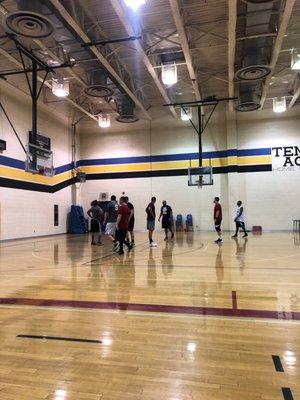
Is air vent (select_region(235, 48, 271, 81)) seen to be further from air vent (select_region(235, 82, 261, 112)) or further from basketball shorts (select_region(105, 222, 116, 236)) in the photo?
basketball shorts (select_region(105, 222, 116, 236))

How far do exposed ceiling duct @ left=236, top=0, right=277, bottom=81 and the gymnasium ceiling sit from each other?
6cm

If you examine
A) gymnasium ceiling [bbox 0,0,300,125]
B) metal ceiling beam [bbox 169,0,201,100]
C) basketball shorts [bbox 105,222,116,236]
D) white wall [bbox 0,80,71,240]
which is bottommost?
basketball shorts [bbox 105,222,116,236]

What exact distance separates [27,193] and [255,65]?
11.2 meters

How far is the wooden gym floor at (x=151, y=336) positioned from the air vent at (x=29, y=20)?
18.6ft

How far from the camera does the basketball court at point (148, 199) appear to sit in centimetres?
271

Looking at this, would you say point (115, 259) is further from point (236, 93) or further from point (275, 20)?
point (236, 93)

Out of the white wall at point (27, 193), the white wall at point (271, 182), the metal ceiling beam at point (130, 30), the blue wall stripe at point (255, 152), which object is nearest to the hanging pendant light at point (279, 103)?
the white wall at point (271, 182)

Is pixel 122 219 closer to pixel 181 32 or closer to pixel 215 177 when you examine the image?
pixel 181 32

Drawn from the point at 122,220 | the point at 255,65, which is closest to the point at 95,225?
the point at 122,220

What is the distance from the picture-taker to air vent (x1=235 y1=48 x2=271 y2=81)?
Result: 38.1 ft

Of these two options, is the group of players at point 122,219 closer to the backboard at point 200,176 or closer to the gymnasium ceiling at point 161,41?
the backboard at point 200,176

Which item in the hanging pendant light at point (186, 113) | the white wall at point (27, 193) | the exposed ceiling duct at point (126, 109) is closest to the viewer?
the white wall at point (27, 193)

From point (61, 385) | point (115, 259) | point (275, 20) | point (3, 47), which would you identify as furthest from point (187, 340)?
point (3, 47)

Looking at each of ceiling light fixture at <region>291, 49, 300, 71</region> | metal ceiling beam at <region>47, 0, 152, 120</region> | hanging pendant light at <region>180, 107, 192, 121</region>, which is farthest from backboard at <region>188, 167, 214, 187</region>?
ceiling light fixture at <region>291, 49, 300, 71</region>
